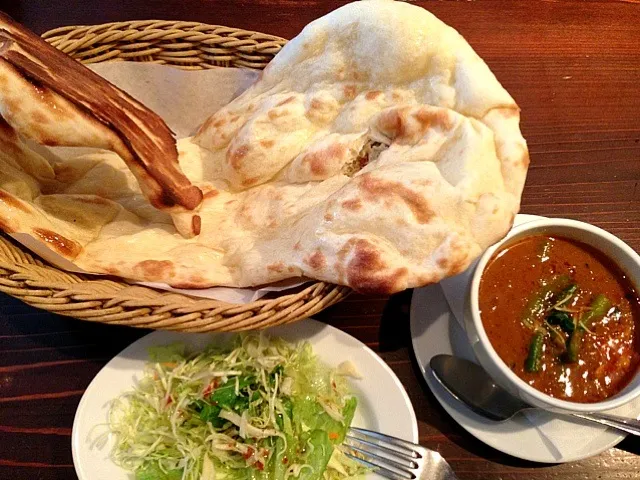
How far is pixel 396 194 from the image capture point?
1.06m

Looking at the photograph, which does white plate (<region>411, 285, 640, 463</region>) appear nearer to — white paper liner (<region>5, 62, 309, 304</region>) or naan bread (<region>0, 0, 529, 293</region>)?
naan bread (<region>0, 0, 529, 293</region>)

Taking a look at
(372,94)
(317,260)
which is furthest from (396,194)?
(372,94)

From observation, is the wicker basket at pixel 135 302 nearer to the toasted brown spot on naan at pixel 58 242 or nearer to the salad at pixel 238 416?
the toasted brown spot on naan at pixel 58 242

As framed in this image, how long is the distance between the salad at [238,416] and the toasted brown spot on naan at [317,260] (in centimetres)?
30

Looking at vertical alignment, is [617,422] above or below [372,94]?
below

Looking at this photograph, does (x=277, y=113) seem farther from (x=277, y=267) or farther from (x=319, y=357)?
(x=319, y=357)

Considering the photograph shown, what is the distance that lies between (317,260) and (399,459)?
0.49 meters

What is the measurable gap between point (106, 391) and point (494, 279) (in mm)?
950

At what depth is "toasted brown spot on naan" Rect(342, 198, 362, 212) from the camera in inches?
42.4

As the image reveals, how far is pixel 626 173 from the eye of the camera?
159cm

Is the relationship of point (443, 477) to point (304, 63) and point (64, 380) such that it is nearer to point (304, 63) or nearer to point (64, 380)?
point (64, 380)

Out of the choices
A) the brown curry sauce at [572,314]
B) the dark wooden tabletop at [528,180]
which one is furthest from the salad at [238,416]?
the brown curry sauce at [572,314]

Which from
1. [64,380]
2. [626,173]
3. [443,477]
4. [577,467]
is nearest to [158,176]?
[64,380]

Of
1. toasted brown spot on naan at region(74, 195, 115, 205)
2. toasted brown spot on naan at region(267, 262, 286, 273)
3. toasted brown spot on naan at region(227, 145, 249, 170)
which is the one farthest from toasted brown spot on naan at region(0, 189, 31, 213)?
toasted brown spot on naan at region(267, 262, 286, 273)
